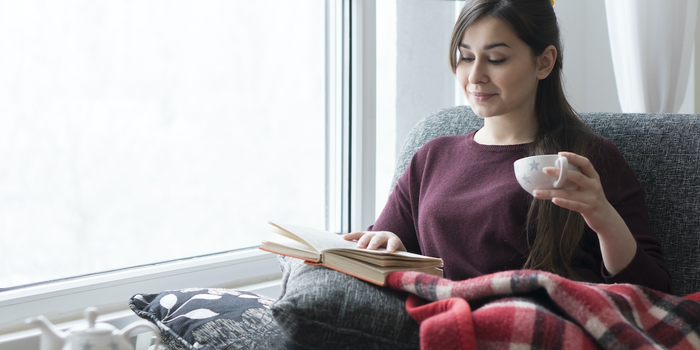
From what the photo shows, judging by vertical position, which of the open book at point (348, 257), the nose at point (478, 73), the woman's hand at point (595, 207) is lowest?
the open book at point (348, 257)

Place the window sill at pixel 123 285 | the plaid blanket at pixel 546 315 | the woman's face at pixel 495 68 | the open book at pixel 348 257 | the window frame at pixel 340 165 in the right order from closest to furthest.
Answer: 1. the plaid blanket at pixel 546 315
2. the open book at pixel 348 257
3. the woman's face at pixel 495 68
4. the window sill at pixel 123 285
5. the window frame at pixel 340 165

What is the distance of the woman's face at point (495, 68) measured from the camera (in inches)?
48.6

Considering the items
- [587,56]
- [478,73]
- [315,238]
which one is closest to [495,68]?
[478,73]

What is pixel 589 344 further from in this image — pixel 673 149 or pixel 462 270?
pixel 673 149

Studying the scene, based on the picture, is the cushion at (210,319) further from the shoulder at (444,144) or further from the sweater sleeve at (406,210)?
the shoulder at (444,144)

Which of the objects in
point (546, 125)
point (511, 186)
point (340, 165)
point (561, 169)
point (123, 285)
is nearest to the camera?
point (561, 169)

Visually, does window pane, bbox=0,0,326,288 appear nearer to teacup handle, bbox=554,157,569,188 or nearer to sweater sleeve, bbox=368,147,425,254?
sweater sleeve, bbox=368,147,425,254

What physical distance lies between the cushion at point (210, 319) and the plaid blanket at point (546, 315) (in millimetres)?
404

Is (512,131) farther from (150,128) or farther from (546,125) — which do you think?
(150,128)

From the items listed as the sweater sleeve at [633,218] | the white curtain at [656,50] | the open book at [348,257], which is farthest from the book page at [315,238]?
the white curtain at [656,50]

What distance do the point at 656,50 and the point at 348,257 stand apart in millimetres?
1316

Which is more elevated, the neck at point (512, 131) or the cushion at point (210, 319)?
the neck at point (512, 131)

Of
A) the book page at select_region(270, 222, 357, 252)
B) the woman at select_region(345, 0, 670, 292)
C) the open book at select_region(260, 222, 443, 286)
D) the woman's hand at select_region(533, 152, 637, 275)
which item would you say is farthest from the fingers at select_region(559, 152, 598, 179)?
the book page at select_region(270, 222, 357, 252)

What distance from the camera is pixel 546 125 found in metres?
1.31
